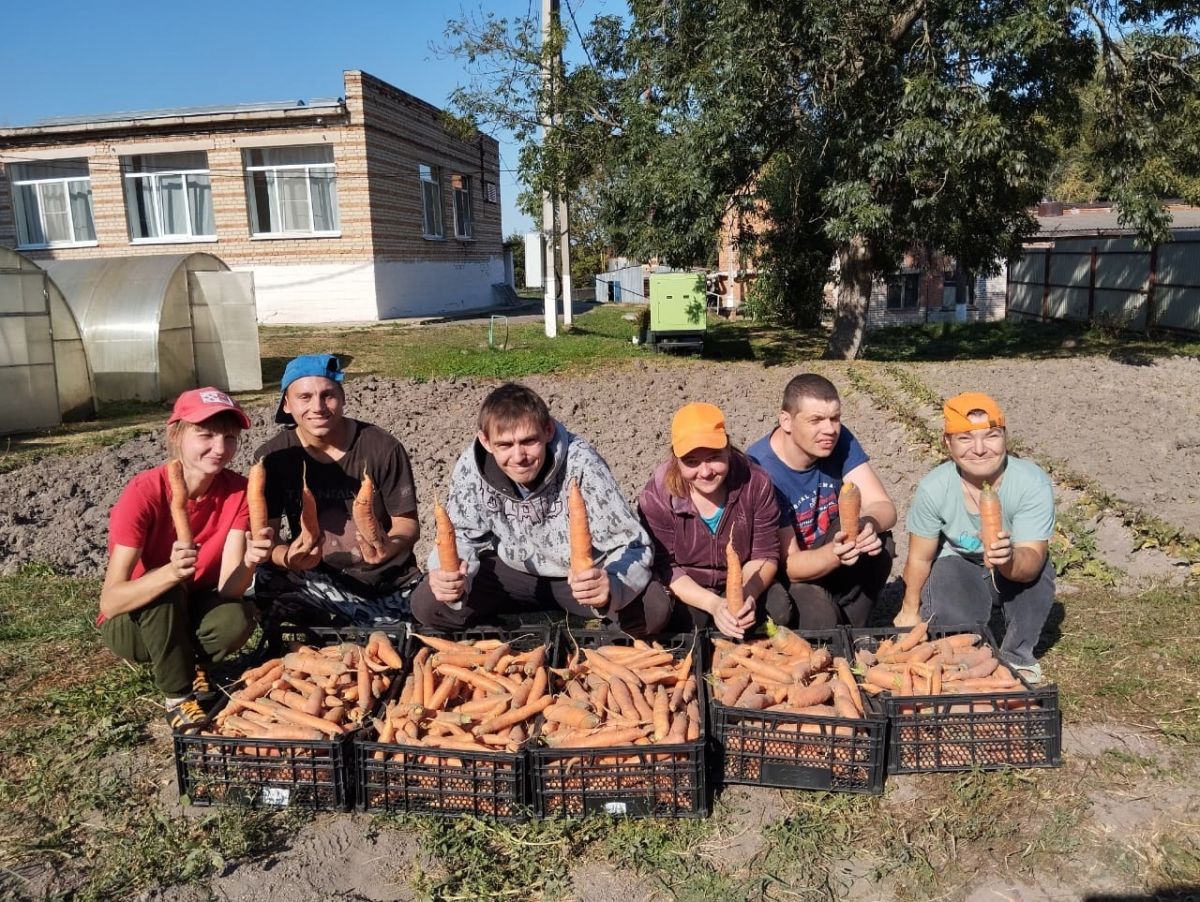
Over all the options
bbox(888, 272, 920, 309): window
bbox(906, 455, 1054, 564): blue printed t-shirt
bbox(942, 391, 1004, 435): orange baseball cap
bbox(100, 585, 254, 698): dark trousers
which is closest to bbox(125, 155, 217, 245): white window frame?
bbox(888, 272, 920, 309): window

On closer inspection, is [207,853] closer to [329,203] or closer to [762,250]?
[762,250]

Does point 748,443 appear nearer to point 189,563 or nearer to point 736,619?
point 736,619

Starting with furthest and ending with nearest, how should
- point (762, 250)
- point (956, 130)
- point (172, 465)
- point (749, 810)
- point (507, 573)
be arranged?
point (762, 250) < point (956, 130) < point (507, 573) < point (172, 465) < point (749, 810)

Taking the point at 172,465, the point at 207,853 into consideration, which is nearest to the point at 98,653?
the point at 172,465

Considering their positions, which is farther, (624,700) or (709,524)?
(709,524)

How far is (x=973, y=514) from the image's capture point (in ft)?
13.3

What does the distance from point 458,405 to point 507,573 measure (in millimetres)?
6806

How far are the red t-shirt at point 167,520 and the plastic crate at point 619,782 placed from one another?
1695mm

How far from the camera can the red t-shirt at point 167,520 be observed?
11.8 ft

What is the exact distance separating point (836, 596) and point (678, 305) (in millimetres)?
12672

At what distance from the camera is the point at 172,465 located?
358cm

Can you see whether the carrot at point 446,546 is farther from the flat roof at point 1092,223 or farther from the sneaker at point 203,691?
the flat roof at point 1092,223

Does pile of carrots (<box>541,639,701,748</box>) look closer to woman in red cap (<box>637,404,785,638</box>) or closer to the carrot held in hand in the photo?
woman in red cap (<box>637,404,785,638</box>)

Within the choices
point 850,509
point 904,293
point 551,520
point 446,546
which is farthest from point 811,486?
point 904,293
